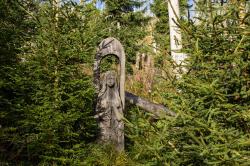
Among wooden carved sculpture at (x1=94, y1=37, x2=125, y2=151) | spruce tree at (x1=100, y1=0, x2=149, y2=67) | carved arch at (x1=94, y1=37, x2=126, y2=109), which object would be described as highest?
spruce tree at (x1=100, y1=0, x2=149, y2=67)

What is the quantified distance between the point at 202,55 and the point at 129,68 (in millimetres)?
14974

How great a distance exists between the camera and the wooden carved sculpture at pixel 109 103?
742 centimetres

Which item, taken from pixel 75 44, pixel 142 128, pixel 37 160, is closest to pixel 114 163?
pixel 37 160

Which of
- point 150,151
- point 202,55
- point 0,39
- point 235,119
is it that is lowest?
point 150,151

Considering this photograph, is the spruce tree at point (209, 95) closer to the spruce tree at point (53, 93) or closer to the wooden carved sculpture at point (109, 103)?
the spruce tree at point (53, 93)

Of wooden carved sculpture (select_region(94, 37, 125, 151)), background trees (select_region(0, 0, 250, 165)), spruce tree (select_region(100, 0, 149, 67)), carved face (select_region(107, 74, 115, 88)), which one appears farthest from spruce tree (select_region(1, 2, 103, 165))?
spruce tree (select_region(100, 0, 149, 67))

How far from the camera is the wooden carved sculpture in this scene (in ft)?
24.3

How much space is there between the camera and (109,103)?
24.8 ft

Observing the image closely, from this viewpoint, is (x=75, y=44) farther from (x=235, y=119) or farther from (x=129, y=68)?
(x=129, y=68)

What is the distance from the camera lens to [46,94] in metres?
6.06

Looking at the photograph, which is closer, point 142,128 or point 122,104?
point 142,128

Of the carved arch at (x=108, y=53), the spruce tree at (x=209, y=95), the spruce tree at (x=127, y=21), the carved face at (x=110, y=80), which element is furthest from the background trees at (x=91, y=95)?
the spruce tree at (x=127, y=21)

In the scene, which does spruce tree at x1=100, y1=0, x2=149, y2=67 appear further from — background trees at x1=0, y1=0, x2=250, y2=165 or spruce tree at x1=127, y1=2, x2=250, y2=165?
spruce tree at x1=127, y1=2, x2=250, y2=165

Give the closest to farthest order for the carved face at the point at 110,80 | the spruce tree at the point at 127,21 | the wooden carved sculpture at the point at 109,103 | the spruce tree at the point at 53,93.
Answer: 1. the spruce tree at the point at 53,93
2. the wooden carved sculpture at the point at 109,103
3. the carved face at the point at 110,80
4. the spruce tree at the point at 127,21
